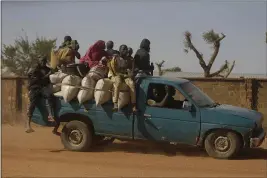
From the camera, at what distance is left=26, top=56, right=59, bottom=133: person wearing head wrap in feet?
29.8

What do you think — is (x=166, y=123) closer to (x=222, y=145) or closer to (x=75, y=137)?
(x=222, y=145)

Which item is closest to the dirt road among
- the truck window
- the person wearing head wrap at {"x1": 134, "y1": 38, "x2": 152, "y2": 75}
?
the truck window

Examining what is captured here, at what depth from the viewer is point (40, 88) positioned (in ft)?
30.6

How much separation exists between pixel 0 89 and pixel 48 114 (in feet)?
20.6

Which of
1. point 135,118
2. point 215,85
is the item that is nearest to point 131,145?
point 135,118

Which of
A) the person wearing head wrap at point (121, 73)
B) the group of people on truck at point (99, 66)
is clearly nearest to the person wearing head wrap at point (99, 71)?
the group of people on truck at point (99, 66)

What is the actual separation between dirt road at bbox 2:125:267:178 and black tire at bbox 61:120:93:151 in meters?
0.19

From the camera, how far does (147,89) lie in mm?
8688

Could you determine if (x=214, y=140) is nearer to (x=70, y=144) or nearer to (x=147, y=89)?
(x=147, y=89)

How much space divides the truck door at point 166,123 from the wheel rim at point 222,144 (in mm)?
448

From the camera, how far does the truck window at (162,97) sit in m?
8.55

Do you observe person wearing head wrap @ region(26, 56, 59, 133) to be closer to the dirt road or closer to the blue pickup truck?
the blue pickup truck

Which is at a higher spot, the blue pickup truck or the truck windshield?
the truck windshield

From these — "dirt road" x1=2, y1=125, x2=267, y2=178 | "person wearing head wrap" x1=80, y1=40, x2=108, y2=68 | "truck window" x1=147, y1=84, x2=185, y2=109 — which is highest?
"person wearing head wrap" x1=80, y1=40, x2=108, y2=68
